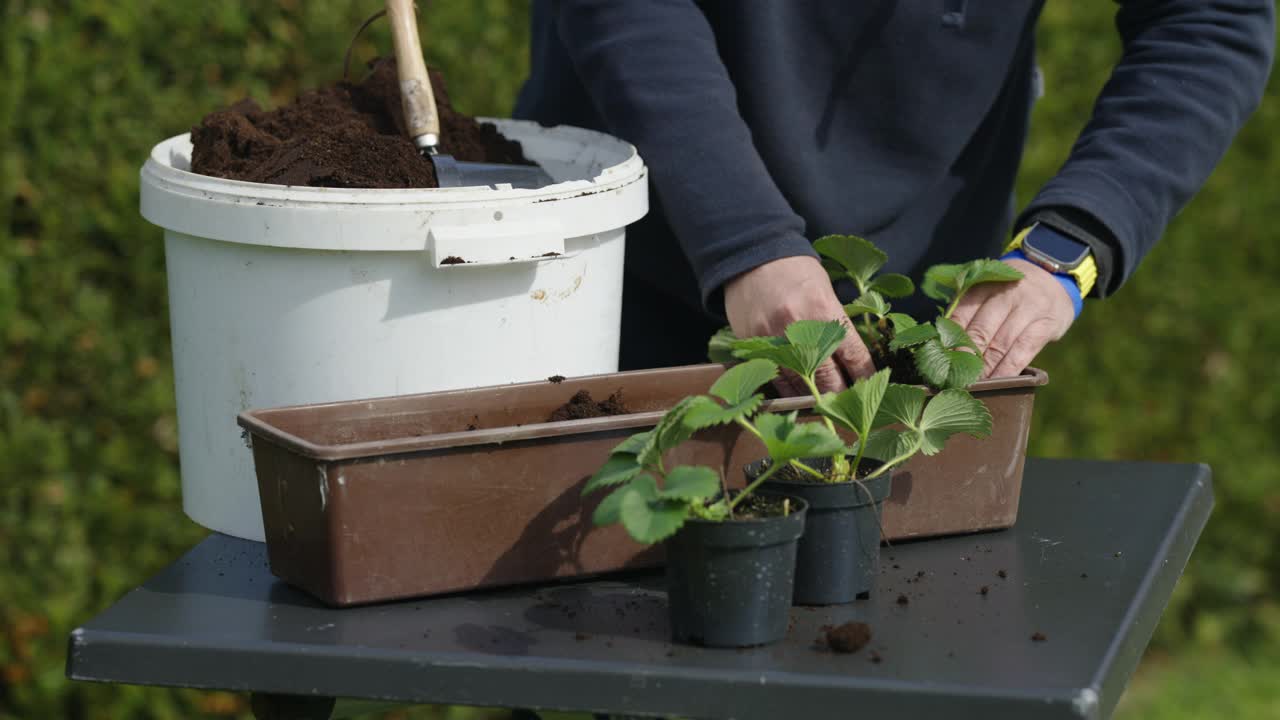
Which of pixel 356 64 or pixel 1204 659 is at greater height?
pixel 356 64

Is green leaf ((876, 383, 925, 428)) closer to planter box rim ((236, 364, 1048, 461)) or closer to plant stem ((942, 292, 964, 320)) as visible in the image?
planter box rim ((236, 364, 1048, 461))

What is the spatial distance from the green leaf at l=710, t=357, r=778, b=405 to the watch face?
0.49 m

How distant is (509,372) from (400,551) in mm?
242

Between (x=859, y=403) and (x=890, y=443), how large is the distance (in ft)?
0.24

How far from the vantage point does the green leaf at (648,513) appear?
3.21 ft

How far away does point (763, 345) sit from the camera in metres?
1.16

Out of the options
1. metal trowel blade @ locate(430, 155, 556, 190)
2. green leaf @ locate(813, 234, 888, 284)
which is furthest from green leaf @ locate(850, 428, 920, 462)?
metal trowel blade @ locate(430, 155, 556, 190)

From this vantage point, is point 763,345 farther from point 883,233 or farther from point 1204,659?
point 1204,659

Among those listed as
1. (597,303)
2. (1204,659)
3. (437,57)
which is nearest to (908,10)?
(597,303)

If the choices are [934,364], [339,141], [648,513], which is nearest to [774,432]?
[648,513]

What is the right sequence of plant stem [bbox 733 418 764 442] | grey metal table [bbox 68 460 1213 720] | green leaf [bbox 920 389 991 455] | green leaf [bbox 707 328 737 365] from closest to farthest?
grey metal table [bbox 68 460 1213 720] → plant stem [bbox 733 418 764 442] → green leaf [bbox 920 389 991 455] → green leaf [bbox 707 328 737 365]

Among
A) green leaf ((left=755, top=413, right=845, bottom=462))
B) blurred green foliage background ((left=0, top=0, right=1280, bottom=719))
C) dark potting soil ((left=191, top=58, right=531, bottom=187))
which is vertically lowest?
blurred green foliage background ((left=0, top=0, right=1280, bottom=719))

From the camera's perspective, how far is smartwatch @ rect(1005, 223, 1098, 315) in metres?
1.47

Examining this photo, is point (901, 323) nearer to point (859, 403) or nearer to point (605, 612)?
point (859, 403)
